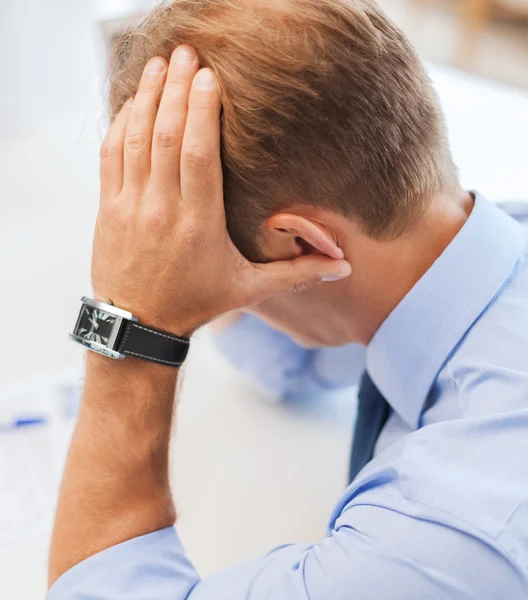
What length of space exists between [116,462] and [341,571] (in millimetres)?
288

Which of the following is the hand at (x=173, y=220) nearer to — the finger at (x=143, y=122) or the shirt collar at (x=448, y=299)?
the finger at (x=143, y=122)

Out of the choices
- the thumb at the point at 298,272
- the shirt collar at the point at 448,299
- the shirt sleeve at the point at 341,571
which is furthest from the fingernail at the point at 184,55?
the shirt sleeve at the point at 341,571

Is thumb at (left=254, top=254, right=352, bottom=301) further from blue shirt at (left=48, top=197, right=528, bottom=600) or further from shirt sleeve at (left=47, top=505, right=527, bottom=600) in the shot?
shirt sleeve at (left=47, top=505, right=527, bottom=600)

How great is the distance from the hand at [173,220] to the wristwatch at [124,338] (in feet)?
0.04

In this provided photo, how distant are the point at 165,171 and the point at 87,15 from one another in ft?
3.54

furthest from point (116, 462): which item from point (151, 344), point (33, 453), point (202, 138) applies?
point (202, 138)

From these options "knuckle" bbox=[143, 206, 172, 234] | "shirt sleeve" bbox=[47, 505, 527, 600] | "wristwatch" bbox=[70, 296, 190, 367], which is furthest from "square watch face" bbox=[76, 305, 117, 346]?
"shirt sleeve" bbox=[47, 505, 527, 600]

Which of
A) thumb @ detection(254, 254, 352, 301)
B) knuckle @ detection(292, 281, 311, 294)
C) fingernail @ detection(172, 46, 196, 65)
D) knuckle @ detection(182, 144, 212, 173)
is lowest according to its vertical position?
knuckle @ detection(292, 281, 311, 294)

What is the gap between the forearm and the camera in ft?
2.64

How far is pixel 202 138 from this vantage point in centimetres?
73

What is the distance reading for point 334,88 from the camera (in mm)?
720

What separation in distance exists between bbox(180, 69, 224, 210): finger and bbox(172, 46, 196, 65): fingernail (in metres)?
0.02

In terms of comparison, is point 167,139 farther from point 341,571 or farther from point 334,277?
point 341,571

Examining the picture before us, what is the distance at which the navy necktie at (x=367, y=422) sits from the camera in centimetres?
93
